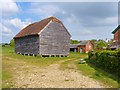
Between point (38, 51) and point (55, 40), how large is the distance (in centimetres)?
453

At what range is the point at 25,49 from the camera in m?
49.2

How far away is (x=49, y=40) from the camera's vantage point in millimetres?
44438

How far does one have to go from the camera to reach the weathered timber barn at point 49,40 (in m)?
43.4

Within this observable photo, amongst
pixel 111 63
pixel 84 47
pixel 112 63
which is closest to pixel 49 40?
pixel 111 63

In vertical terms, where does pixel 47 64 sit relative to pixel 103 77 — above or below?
above

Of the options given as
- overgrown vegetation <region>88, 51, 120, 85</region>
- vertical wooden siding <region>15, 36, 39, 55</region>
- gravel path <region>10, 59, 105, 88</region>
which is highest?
vertical wooden siding <region>15, 36, 39, 55</region>

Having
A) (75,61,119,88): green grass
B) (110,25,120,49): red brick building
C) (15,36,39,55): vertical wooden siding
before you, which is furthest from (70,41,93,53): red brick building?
(75,61,119,88): green grass

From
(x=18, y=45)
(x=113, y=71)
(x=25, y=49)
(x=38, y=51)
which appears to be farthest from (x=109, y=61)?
(x=18, y=45)

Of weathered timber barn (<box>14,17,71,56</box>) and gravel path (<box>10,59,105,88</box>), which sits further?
weathered timber barn (<box>14,17,71,56</box>)

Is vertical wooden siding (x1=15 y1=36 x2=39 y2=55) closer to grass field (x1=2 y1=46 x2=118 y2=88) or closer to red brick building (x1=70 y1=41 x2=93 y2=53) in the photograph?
grass field (x1=2 y1=46 x2=118 y2=88)

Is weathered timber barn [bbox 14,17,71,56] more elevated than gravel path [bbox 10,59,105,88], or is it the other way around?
weathered timber barn [bbox 14,17,71,56]

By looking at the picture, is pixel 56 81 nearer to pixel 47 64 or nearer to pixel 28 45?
pixel 47 64

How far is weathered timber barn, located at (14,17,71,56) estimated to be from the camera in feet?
142

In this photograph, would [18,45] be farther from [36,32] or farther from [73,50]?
[73,50]
